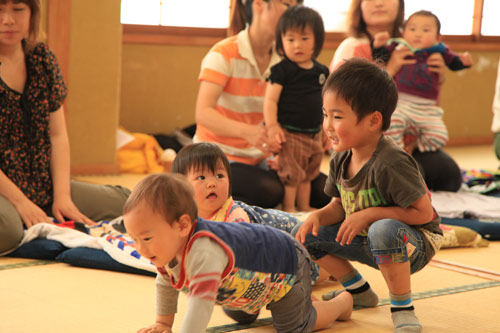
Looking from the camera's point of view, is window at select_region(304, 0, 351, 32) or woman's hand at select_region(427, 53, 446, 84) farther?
window at select_region(304, 0, 351, 32)

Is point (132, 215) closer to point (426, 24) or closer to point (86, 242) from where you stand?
point (86, 242)

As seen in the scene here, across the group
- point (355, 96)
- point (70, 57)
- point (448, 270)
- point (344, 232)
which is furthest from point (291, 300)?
point (70, 57)

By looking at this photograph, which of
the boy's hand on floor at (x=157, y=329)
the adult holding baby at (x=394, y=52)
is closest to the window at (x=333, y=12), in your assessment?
the adult holding baby at (x=394, y=52)

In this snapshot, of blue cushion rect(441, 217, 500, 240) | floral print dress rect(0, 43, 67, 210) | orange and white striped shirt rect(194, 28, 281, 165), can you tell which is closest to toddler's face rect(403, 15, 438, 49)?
orange and white striped shirt rect(194, 28, 281, 165)

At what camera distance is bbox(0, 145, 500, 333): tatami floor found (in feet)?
5.13

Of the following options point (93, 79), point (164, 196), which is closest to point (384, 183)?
point (164, 196)

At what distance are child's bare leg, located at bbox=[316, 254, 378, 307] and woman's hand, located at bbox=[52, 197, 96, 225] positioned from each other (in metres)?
1.07

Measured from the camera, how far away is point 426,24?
3260 millimetres

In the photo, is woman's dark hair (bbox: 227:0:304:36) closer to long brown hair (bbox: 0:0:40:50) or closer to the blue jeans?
long brown hair (bbox: 0:0:40:50)

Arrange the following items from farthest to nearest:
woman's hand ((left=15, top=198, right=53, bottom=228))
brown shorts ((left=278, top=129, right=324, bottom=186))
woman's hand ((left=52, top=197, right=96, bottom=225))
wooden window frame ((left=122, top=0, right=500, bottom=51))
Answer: wooden window frame ((left=122, top=0, right=500, bottom=51)), brown shorts ((left=278, top=129, right=324, bottom=186)), woman's hand ((left=52, top=197, right=96, bottom=225)), woman's hand ((left=15, top=198, right=53, bottom=228))

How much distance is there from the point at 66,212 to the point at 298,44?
115cm

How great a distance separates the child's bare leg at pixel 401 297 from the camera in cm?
153

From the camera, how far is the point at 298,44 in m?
2.73

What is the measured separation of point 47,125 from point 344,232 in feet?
4.56
